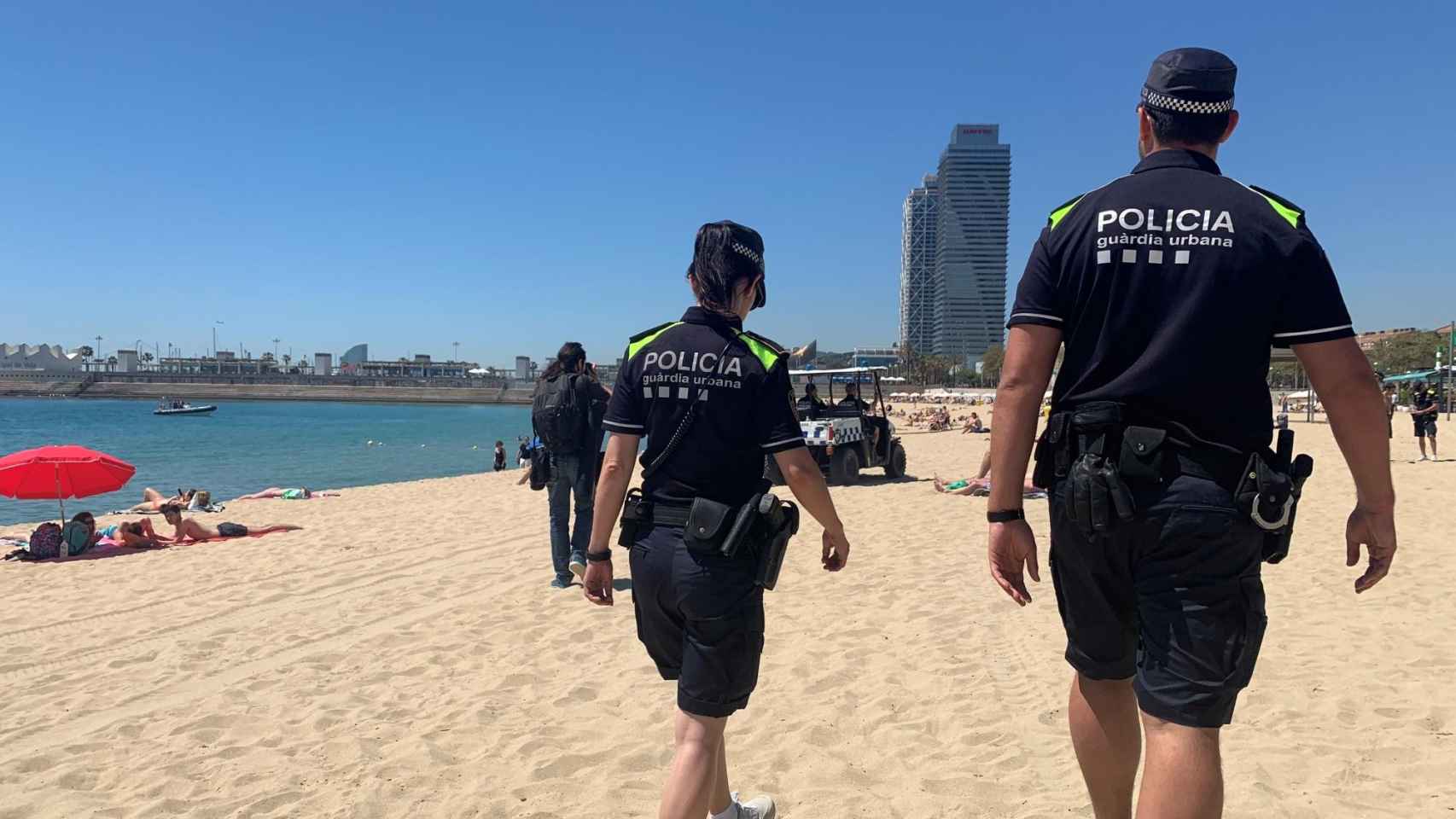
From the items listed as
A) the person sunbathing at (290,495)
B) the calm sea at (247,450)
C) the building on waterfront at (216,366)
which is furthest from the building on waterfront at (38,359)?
the person sunbathing at (290,495)

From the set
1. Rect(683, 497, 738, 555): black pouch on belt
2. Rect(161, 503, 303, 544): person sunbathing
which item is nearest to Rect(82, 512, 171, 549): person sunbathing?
Rect(161, 503, 303, 544): person sunbathing

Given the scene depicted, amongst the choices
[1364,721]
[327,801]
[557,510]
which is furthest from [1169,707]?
[557,510]

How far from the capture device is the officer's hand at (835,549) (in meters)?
2.65

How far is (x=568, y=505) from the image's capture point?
684 centimetres

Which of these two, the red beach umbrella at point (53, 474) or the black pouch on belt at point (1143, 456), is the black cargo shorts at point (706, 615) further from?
the red beach umbrella at point (53, 474)

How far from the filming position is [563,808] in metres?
3.17

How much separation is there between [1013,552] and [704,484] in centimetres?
88

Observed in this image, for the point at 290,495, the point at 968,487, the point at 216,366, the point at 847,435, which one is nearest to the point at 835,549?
the point at 968,487

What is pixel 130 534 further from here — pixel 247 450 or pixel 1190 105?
pixel 247 450

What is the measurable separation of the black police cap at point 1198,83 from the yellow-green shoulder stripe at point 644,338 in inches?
57.8

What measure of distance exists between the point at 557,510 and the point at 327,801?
3.60 meters

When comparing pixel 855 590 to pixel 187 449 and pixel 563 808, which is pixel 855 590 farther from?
pixel 187 449

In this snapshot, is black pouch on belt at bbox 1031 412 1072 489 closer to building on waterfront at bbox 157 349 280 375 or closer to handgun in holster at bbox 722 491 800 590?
handgun in holster at bbox 722 491 800 590

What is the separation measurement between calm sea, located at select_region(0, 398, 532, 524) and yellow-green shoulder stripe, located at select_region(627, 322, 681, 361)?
788 inches
